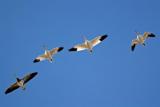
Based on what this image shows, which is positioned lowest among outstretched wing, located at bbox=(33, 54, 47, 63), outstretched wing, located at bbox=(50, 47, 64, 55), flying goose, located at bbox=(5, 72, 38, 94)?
flying goose, located at bbox=(5, 72, 38, 94)

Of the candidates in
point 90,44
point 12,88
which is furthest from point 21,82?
point 90,44

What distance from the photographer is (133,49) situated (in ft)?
218

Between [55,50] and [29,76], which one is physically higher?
[55,50]

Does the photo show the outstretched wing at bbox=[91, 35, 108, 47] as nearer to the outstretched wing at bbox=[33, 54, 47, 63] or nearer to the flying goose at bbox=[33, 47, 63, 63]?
the flying goose at bbox=[33, 47, 63, 63]

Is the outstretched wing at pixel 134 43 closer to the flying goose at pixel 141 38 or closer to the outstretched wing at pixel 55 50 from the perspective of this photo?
the flying goose at pixel 141 38

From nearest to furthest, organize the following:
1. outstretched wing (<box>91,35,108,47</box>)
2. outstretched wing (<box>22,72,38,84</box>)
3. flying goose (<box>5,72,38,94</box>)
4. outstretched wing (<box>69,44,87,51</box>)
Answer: flying goose (<box>5,72,38,94</box>) < outstretched wing (<box>22,72,38,84</box>) < outstretched wing (<box>91,35,108,47</box>) < outstretched wing (<box>69,44,87,51</box>)

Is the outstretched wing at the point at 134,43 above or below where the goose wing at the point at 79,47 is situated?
below

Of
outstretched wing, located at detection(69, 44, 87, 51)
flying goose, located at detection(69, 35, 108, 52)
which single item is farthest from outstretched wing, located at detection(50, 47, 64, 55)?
flying goose, located at detection(69, 35, 108, 52)

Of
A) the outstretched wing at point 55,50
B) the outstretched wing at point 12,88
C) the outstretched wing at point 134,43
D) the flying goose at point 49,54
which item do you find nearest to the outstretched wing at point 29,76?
the outstretched wing at point 12,88

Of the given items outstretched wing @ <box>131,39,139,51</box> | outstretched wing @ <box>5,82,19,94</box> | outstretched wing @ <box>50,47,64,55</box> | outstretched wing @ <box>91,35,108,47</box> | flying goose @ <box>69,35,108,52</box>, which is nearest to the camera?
outstretched wing @ <box>5,82,19,94</box>

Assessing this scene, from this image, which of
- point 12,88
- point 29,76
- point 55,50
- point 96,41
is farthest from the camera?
point 96,41

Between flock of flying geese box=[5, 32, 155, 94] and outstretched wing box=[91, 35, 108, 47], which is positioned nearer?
flock of flying geese box=[5, 32, 155, 94]

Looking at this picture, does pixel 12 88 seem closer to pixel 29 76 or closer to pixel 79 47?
pixel 29 76

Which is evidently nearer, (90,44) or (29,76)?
(29,76)
